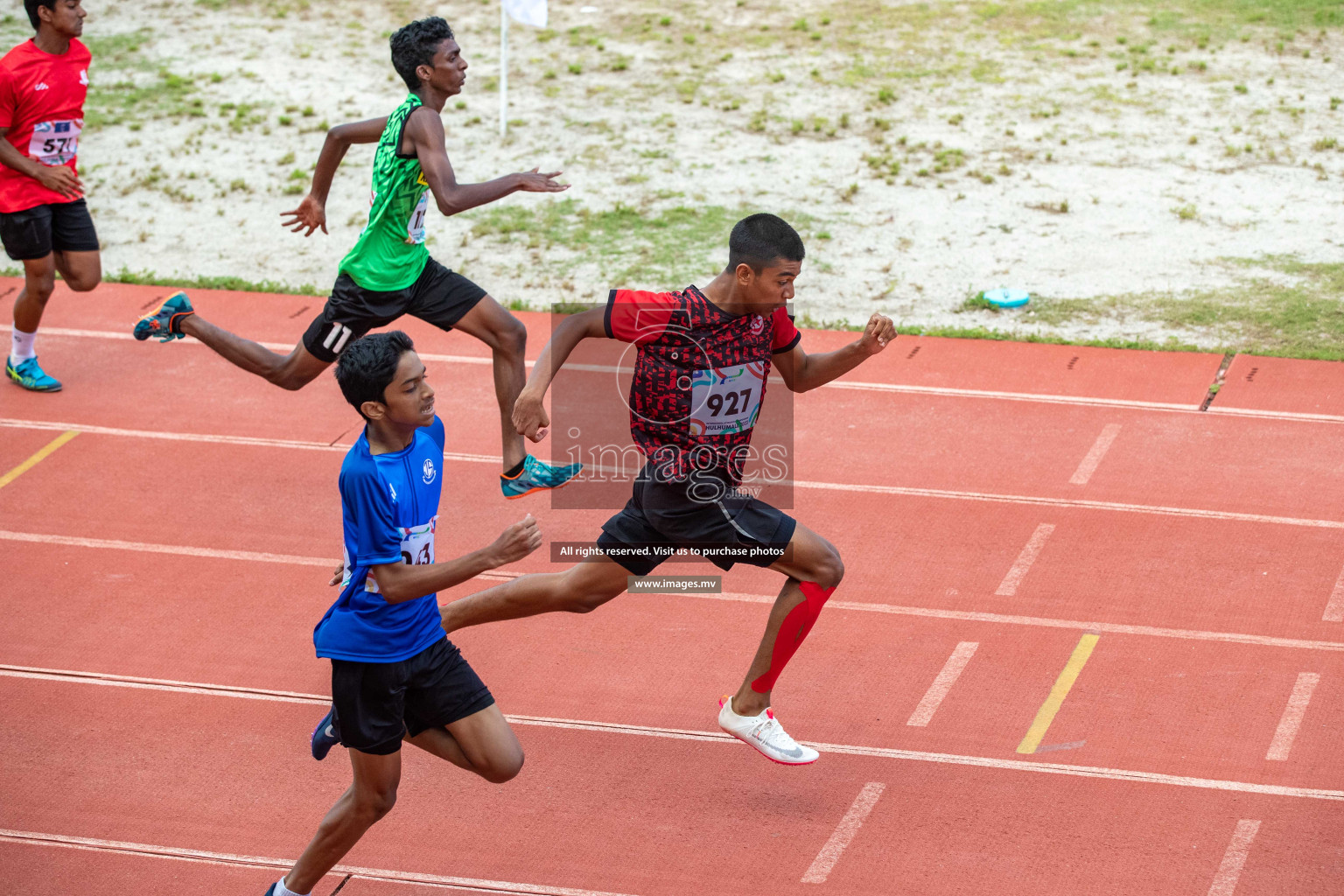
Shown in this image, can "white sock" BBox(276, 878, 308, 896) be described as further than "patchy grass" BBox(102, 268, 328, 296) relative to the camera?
No

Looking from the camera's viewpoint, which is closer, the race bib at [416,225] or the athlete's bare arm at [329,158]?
the race bib at [416,225]

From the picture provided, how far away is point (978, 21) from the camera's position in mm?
17172

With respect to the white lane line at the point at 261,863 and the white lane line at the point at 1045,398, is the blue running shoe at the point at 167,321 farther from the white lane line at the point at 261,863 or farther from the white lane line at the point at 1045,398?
the white lane line at the point at 261,863

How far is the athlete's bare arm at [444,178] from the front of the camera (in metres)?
6.55

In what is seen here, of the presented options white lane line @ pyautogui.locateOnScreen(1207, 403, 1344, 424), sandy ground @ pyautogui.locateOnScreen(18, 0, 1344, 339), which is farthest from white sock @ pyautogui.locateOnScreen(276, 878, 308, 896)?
sandy ground @ pyautogui.locateOnScreen(18, 0, 1344, 339)

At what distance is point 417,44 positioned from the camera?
6.82 m

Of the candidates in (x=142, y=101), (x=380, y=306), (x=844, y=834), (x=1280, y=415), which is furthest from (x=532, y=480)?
(x=142, y=101)

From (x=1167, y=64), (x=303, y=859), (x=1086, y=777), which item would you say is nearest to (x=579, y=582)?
(x=303, y=859)

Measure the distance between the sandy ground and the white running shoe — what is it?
17.9 feet

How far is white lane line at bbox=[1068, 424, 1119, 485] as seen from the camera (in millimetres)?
7797

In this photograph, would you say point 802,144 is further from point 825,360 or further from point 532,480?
point 825,360

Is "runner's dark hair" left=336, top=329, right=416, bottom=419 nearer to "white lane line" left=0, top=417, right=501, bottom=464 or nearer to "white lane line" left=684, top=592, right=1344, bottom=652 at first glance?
"white lane line" left=684, top=592, right=1344, bottom=652

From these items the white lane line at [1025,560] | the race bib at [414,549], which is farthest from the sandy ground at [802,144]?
the race bib at [414,549]

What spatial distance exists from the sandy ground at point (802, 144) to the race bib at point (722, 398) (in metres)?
5.37
